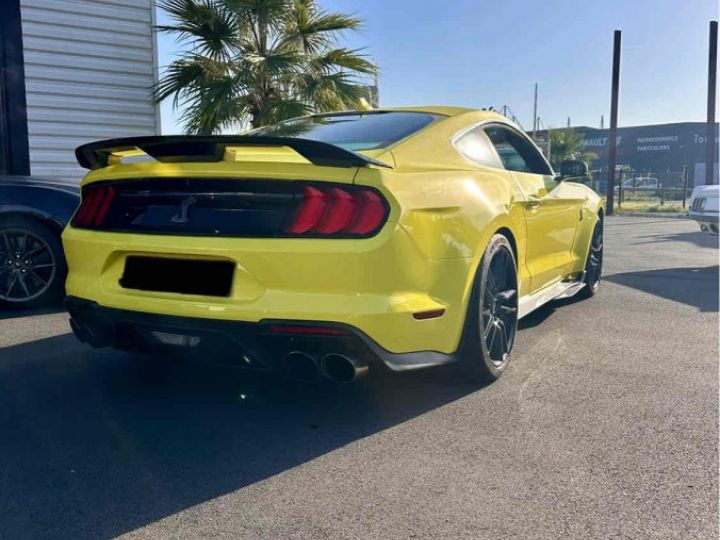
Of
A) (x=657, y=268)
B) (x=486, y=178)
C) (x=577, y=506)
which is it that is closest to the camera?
(x=577, y=506)

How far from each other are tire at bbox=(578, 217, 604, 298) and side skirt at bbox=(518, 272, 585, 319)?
1.01 feet

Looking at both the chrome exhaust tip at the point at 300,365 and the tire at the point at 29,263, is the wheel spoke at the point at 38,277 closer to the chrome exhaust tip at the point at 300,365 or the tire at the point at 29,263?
the tire at the point at 29,263

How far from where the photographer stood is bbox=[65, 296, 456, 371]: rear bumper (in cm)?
261

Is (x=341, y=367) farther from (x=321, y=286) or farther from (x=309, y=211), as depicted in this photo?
(x=309, y=211)

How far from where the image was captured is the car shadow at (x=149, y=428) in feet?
7.27

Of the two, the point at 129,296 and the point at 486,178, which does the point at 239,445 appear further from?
the point at 486,178

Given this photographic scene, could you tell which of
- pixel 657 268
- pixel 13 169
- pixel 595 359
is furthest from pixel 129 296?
Result: pixel 13 169

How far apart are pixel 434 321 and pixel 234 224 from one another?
90 cm

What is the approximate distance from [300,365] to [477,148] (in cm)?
164

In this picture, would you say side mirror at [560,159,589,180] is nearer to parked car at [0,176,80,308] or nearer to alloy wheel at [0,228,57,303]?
parked car at [0,176,80,308]

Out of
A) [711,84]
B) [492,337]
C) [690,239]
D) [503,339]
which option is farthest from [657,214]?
[492,337]

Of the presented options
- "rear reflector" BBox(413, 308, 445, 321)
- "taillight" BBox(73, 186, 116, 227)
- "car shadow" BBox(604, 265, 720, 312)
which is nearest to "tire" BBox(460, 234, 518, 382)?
"rear reflector" BBox(413, 308, 445, 321)

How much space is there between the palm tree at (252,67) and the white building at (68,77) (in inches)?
20.6

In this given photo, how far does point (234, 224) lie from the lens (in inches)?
107
